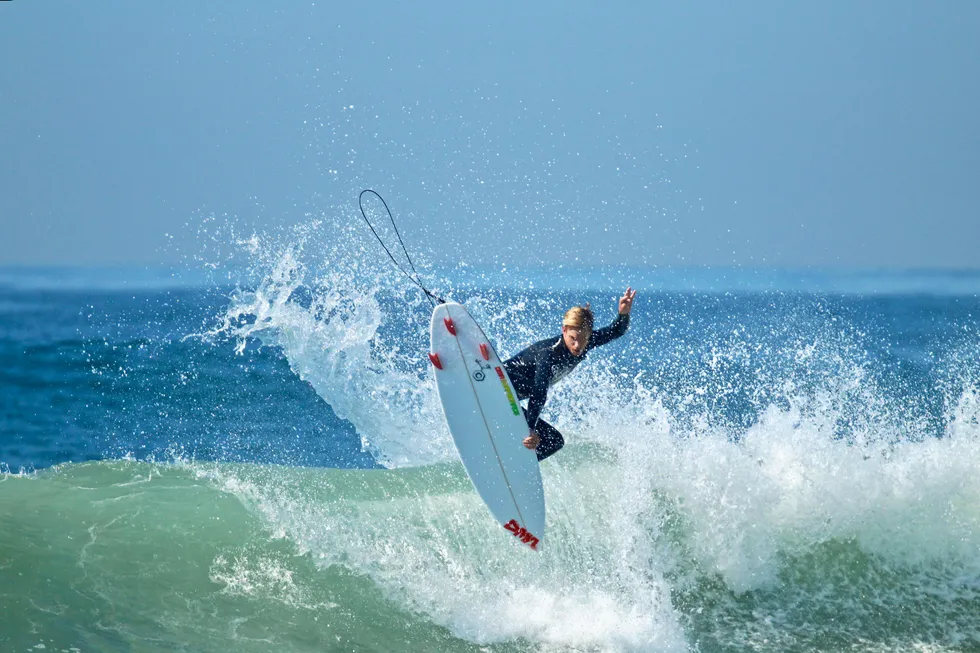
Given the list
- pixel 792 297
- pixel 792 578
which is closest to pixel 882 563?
pixel 792 578

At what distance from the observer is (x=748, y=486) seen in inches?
266

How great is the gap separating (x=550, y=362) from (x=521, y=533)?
3.51 ft

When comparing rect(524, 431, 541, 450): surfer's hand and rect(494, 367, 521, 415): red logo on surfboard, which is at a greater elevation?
rect(494, 367, 521, 415): red logo on surfboard

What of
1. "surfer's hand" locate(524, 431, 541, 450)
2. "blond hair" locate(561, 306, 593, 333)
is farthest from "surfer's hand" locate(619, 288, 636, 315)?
"surfer's hand" locate(524, 431, 541, 450)

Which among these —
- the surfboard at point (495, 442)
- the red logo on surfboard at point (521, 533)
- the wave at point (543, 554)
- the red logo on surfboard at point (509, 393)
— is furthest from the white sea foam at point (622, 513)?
the red logo on surfboard at point (509, 393)

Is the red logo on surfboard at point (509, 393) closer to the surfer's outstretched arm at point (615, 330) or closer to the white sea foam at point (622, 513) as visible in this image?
the surfer's outstretched arm at point (615, 330)

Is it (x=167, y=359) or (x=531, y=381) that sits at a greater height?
(x=531, y=381)

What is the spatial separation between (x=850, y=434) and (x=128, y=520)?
546 centimetres

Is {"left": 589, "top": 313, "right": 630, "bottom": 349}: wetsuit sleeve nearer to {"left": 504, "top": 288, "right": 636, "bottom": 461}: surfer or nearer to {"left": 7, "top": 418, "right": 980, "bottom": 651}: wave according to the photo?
{"left": 504, "top": 288, "right": 636, "bottom": 461}: surfer

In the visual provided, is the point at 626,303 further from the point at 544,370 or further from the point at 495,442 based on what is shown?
the point at 495,442

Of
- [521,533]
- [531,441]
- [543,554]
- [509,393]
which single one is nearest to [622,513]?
[543,554]

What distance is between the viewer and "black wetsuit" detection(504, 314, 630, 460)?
19.2 feet

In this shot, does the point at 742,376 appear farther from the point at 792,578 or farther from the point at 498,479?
the point at 498,479

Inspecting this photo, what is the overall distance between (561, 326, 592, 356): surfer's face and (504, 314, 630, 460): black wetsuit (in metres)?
0.05
